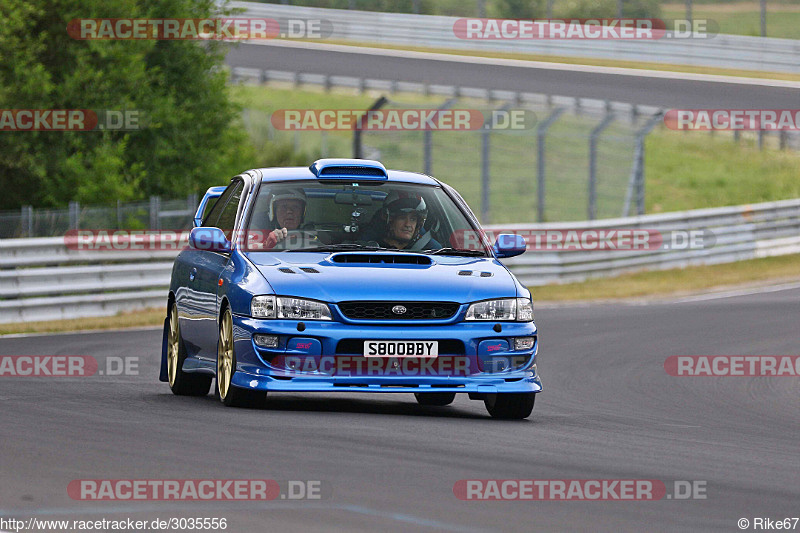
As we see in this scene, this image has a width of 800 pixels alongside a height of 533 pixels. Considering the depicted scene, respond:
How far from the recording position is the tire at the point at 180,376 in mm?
11453

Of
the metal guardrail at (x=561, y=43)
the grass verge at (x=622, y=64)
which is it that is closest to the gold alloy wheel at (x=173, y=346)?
the grass verge at (x=622, y=64)

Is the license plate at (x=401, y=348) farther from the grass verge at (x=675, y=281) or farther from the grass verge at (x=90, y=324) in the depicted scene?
the grass verge at (x=675, y=281)

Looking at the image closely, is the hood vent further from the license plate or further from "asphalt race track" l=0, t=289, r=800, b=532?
"asphalt race track" l=0, t=289, r=800, b=532

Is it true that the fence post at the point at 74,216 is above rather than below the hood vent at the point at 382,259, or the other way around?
below

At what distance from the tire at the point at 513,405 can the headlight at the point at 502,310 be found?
0.50 metres

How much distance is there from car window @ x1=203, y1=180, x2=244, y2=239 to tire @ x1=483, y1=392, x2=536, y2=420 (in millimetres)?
2200

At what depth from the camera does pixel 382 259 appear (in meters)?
10.1

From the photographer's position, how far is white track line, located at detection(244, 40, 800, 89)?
42.3 meters

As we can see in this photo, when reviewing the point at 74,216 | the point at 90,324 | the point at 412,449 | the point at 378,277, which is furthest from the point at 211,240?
the point at 74,216

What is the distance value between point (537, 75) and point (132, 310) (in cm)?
2404

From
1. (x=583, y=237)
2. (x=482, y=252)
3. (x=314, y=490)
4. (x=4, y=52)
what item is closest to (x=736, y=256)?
(x=583, y=237)

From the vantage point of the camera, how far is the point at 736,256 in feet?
99.3

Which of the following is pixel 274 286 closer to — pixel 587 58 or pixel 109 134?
pixel 109 134

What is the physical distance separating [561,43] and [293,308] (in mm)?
38636
